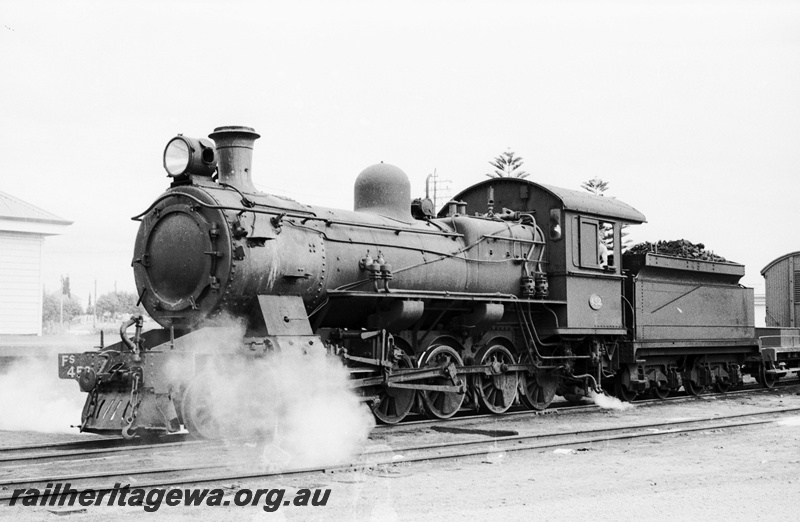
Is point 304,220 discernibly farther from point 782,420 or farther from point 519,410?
point 782,420

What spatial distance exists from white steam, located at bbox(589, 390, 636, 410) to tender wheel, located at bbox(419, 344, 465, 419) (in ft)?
11.8

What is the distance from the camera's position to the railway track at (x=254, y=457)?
7.71 metres

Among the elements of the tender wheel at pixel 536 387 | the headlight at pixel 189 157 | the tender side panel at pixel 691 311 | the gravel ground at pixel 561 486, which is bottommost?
the gravel ground at pixel 561 486

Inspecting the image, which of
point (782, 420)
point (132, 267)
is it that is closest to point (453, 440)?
point (132, 267)

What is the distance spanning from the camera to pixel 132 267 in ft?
36.2

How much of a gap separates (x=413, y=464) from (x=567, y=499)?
2.23m

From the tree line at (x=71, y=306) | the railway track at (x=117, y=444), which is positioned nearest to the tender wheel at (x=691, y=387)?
the railway track at (x=117, y=444)

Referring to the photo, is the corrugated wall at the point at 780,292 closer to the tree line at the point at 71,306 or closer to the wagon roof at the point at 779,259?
the wagon roof at the point at 779,259

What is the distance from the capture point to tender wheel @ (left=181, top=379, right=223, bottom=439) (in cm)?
912

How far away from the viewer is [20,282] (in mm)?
19094

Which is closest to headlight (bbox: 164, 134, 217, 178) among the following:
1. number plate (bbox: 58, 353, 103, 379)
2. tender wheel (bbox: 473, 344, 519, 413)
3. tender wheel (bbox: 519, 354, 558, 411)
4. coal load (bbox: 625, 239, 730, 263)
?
number plate (bbox: 58, 353, 103, 379)

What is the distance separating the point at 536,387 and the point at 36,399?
8.82m

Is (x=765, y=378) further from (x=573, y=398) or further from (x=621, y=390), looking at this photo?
(x=573, y=398)

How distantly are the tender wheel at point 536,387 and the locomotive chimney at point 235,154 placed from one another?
6.19 metres
